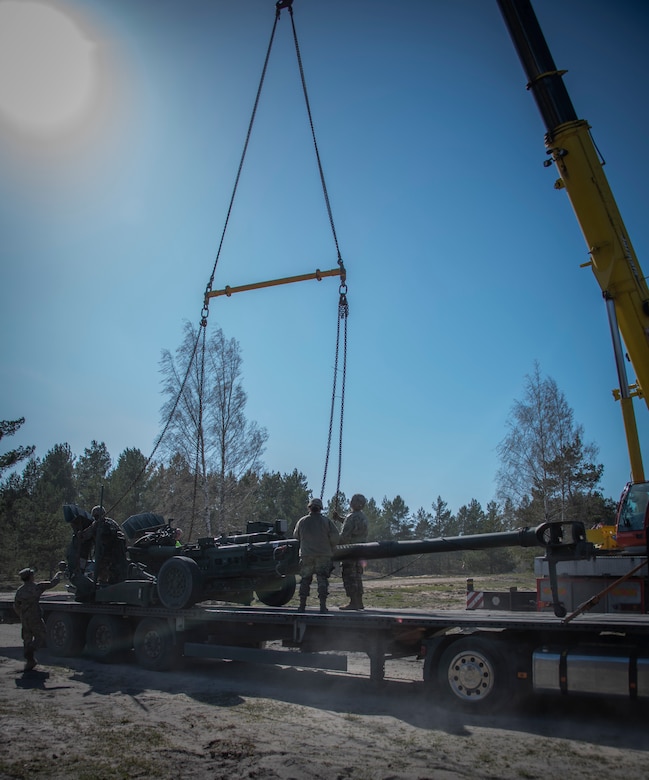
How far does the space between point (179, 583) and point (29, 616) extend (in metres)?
2.48

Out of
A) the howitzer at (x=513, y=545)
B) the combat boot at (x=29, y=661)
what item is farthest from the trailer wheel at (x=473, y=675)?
the combat boot at (x=29, y=661)

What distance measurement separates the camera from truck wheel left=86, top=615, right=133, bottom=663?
12125 millimetres

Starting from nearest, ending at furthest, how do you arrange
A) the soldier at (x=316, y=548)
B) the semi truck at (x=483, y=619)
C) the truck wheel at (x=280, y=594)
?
the semi truck at (x=483, y=619), the soldier at (x=316, y=548), the truck wheel at (x=280, y=594)

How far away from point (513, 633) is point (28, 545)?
29870mm

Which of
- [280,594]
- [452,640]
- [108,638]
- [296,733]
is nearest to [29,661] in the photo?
[108,638]

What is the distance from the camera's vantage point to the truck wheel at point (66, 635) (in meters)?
12.9

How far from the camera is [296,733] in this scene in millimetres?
6883

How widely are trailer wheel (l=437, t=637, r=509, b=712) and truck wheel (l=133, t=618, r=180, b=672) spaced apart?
492 centimetres

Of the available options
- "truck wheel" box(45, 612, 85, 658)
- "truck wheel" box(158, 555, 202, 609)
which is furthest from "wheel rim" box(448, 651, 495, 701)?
"truck wheel" box(45, 612, 85, 658)

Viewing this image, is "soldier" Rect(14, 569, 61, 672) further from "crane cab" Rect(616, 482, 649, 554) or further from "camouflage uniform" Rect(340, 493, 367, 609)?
"crane cab" Rect(616, 482, 649, 554)

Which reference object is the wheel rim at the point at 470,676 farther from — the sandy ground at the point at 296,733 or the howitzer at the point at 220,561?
the howitzer at the point at 220,561

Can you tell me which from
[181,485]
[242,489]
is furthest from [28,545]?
[242,489]

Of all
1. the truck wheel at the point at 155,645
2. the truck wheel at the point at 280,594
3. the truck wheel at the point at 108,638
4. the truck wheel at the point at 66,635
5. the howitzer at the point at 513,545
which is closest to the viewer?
the howitzer at the point at 513,545

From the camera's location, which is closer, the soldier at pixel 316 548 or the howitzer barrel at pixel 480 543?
the howitzer barrel at pixel 480 543
